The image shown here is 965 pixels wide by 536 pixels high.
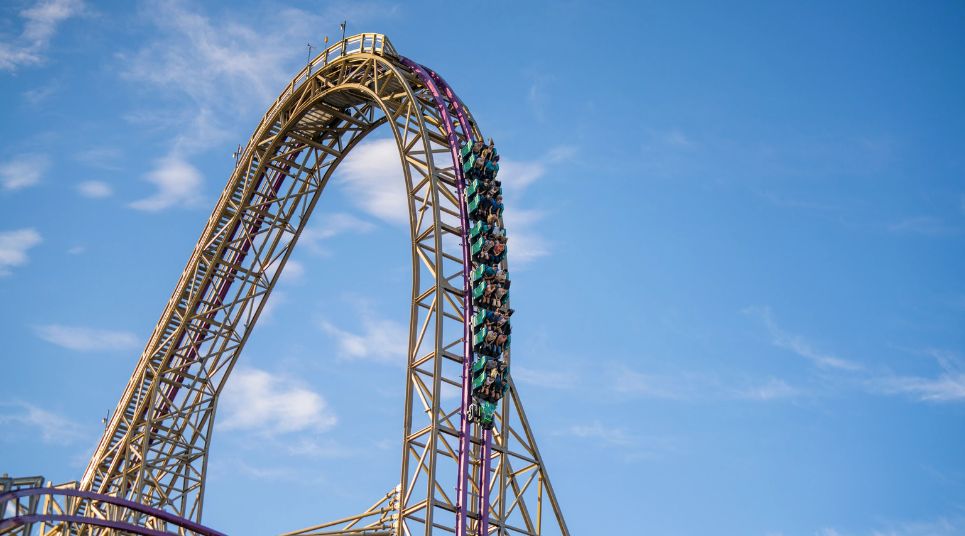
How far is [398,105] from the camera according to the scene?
42.6 metres

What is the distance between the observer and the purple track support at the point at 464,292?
37.2 m

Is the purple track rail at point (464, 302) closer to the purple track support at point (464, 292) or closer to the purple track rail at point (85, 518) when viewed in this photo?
the purple track support at point (464, 292)

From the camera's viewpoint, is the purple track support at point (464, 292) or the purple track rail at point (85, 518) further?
the purple track support at point (464, 292)

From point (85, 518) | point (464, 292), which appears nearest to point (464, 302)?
point (464, 292)

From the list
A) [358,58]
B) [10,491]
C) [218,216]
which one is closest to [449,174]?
[358,58]

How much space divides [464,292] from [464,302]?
0.96 ft

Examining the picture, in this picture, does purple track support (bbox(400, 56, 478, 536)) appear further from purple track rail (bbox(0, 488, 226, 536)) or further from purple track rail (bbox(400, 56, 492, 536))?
purple track rail (bbox(0, 488, 226, 536))

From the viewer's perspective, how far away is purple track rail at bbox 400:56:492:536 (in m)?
37.3

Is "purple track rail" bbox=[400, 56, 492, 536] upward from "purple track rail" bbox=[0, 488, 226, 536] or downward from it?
upward

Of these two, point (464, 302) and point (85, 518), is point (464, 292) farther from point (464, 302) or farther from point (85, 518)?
point (85, 518)

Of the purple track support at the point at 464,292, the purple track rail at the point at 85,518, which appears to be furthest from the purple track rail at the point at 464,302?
the purple track rail at the point at 85,518

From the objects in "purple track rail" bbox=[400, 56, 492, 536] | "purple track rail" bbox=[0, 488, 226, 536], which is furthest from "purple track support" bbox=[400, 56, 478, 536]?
"purple track rail" bbox=[0, 488, 226, 536]

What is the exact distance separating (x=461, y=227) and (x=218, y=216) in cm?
1413

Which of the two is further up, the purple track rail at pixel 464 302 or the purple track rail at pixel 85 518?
the purple track rail at pixel 464 302
